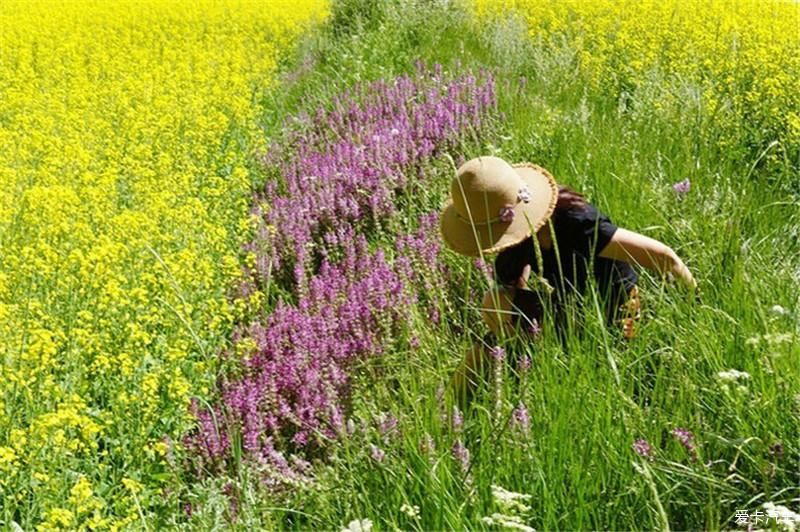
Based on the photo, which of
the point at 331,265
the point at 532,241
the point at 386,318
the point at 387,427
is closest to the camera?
the point at 387,427

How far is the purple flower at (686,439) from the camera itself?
73.1 inches

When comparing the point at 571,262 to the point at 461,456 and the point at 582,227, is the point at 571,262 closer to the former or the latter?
the point at 582,227

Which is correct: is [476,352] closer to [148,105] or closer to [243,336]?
[243,336]

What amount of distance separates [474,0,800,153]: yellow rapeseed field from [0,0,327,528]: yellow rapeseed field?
2168mm

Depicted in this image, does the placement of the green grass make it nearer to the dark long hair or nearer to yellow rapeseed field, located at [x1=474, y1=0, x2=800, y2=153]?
the dark long hair

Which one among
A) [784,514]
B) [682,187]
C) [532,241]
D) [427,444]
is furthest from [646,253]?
[784,514]

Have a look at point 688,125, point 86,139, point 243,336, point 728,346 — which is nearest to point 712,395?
point 728,346

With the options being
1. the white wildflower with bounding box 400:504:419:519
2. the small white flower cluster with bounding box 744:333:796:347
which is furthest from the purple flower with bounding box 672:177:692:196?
the white wildflower with bounding box 400:504:419:519

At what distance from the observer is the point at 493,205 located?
103 inches

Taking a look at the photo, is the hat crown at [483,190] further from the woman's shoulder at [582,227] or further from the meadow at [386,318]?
the meadow at [386,318]

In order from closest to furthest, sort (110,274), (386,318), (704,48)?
(386,318) → (110,274) → (704,48)

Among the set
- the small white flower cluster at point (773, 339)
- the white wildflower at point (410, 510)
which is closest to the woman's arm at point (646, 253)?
the small white flower cluster at point (773, 339)

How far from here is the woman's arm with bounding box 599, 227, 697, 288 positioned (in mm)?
2623

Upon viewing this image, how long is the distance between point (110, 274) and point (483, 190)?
5.36 ft
